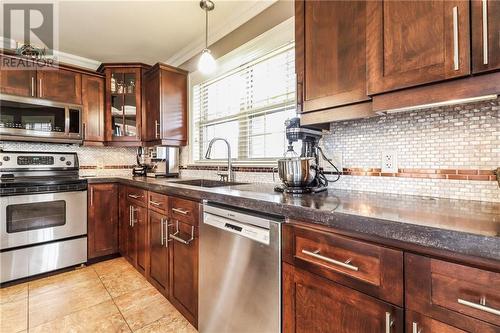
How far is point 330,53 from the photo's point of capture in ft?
4.07

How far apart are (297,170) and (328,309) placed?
645mm

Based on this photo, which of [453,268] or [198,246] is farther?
[198,246]

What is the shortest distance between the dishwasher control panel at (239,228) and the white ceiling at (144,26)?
1.74 metres

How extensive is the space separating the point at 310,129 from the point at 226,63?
1385 millimetres

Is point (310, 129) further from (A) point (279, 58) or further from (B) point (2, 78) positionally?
(B) point (2, 78)

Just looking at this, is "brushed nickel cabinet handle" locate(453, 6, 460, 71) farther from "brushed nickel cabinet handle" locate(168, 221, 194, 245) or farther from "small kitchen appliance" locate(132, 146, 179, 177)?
"small kitchen appliance" locate(132, 146, 179, 177)

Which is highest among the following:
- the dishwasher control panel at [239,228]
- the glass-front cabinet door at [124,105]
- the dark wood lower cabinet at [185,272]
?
the glass-front cabinet door at [124,105]

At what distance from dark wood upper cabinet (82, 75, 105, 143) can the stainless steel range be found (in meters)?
0.49

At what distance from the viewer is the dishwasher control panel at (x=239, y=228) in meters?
1.11

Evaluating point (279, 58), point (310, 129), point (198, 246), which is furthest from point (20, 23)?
point (310, 129)

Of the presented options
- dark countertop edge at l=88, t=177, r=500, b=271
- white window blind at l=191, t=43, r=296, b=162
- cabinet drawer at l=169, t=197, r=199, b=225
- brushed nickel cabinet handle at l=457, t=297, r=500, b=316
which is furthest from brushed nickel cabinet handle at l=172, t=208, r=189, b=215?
brushed nickel cabinet handle at l=457, t=297, r=500, b=316

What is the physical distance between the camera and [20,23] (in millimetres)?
2438

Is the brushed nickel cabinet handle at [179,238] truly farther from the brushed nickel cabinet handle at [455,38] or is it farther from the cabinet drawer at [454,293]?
the brushed nickel cabinet handle at [455,38]

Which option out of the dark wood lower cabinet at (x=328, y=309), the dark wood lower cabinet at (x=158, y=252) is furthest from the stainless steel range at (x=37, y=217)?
the dark wood lower cabinet at (x=328, y=309)
